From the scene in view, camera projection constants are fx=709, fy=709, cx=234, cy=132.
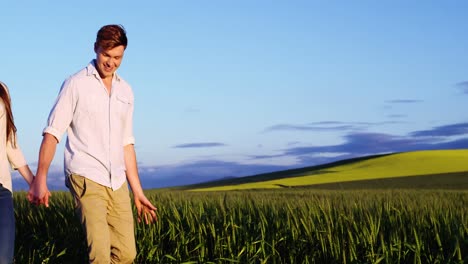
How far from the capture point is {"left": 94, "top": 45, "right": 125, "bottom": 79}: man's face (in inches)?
217

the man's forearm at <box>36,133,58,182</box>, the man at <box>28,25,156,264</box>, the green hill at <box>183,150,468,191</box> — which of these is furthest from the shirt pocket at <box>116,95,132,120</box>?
the green hill at <box>183,150,468,191</box>

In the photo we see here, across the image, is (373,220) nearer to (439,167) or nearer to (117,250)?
(117,250)

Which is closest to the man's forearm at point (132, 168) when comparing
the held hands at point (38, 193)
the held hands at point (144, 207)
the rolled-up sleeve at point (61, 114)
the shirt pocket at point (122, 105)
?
the held hands at point (144, 207)

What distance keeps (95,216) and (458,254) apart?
3.09 metres

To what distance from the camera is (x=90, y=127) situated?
5.59 m

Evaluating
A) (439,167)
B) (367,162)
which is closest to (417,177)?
(439,167)

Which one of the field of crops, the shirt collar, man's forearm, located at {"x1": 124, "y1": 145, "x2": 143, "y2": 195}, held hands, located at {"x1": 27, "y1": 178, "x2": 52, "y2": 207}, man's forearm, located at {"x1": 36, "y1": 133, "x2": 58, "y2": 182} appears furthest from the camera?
the field of crops

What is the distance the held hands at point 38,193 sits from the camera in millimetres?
5234

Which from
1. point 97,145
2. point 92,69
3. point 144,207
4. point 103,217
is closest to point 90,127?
point 97,145

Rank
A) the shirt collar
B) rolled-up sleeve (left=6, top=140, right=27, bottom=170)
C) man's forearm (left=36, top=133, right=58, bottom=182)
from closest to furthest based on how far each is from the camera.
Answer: man's forearm (left=36, top=133, right=58, bottom=182) → rolled-up sleeve (left=6, top=140, right=27, bottom=170) → the shirt collar

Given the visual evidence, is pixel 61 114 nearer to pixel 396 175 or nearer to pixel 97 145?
pixel 97 145

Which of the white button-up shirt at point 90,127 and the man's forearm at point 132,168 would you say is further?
the man's forearm at point 132,168

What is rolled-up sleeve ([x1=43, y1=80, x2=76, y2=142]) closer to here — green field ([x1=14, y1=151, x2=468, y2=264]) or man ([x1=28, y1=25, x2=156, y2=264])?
man ([x1=28, y1=25, x2=156, y2=264])

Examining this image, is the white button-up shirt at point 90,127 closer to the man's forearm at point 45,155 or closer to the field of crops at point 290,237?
the man's forearm at point 45,155
